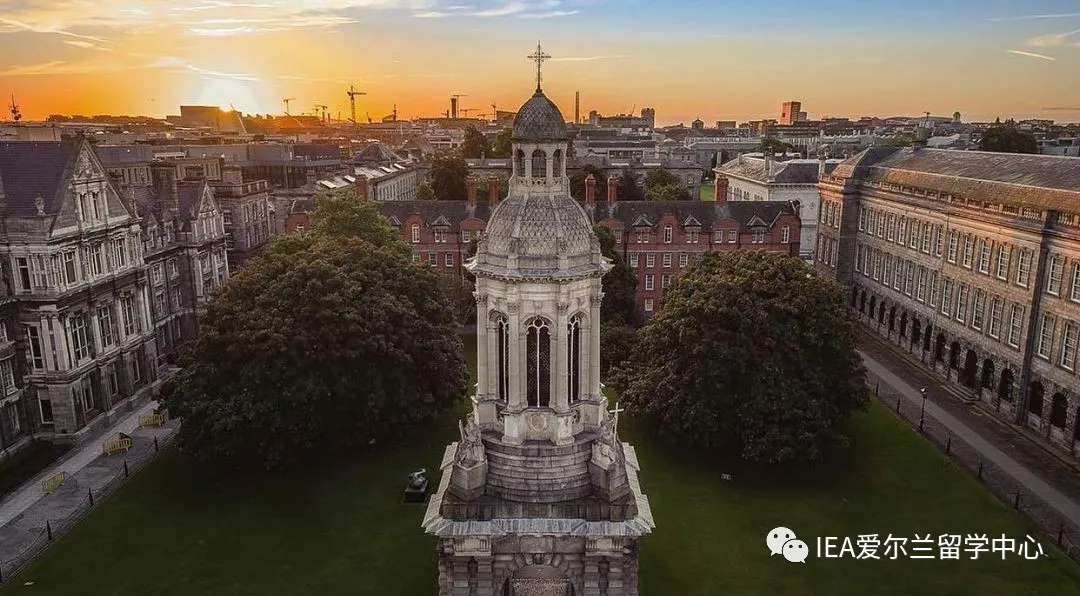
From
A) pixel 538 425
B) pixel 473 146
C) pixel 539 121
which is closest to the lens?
pixel 539 121

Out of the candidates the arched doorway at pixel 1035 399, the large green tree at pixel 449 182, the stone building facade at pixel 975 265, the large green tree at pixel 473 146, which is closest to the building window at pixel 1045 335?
the stone building facade at pixel 975 265

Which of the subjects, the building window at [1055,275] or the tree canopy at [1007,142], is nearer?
the building window at [1055,275]


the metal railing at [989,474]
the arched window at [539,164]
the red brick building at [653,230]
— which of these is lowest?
the metal railing at [989,474]

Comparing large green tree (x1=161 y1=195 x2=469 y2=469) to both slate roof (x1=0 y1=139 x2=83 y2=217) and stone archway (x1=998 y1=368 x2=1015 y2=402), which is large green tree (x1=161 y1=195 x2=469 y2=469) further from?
stone archway (x1=998 y1=368 x2=1015 y2=402)

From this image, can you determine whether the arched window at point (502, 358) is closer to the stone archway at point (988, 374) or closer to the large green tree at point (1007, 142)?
the stone archway at point (988, 374)

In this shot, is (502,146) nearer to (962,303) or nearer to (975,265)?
(962,303)

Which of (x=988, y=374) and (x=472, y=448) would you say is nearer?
(x=472, y=448)

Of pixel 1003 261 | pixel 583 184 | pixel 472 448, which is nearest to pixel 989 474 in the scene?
pixel 1003 261
